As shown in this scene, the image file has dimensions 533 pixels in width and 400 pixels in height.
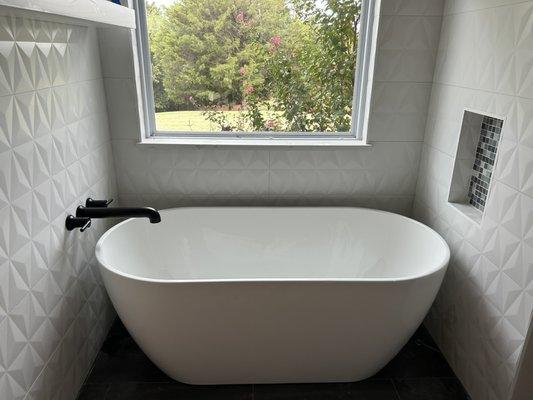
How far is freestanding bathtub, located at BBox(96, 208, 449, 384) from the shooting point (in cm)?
147

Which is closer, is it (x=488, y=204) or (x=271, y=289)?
(x=271, y=289)

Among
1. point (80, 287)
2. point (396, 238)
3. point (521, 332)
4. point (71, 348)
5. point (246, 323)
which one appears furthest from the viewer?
point (396, 238)

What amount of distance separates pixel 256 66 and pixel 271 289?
1288mm

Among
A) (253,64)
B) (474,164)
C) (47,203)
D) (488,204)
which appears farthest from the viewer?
(253,64)

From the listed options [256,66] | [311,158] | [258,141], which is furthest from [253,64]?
[311,158]

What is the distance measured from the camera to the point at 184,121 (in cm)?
228

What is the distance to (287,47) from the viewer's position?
7.14ft

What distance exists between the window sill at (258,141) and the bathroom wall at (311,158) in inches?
1.2

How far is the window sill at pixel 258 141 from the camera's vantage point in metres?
2.17

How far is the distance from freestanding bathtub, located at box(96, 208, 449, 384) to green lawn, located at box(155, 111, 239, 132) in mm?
495

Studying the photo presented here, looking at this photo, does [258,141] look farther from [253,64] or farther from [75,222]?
[75,222]

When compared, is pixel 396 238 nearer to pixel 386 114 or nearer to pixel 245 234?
pixel 386 114

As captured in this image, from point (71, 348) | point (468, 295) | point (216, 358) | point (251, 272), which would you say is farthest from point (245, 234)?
point (468, 295)

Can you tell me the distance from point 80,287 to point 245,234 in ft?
2.83
